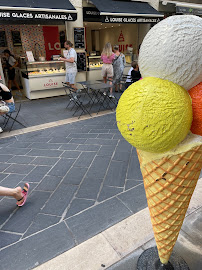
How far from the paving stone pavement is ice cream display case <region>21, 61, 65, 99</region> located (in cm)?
349

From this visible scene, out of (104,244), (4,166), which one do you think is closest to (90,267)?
(104,244)

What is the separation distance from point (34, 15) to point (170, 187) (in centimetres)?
722

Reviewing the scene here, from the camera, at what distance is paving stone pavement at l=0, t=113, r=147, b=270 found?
2.13 metres

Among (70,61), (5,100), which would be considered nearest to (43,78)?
(70,61)

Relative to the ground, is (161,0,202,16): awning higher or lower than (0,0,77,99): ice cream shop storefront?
higher

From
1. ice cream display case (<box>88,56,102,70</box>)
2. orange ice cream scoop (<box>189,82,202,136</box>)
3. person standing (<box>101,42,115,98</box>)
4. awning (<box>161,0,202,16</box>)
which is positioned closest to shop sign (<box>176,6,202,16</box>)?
awning (<box>161,0,202,16</box>)

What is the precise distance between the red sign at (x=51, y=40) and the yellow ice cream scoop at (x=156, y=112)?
10.5 m

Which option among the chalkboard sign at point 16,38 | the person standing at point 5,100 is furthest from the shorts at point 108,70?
the chalkboard sign at point 16,38

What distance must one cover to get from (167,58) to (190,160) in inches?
21.8

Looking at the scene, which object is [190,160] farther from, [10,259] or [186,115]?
[10,259]

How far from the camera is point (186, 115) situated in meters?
0.99

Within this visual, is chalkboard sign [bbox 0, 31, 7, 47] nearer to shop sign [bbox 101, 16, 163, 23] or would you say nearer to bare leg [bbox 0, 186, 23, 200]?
shop sign [bbox 101, 16, 163, 23]

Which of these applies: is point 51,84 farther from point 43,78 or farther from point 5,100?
point 5,100

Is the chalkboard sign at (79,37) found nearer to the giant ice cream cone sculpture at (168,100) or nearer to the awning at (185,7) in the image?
the awning at (185,7)
